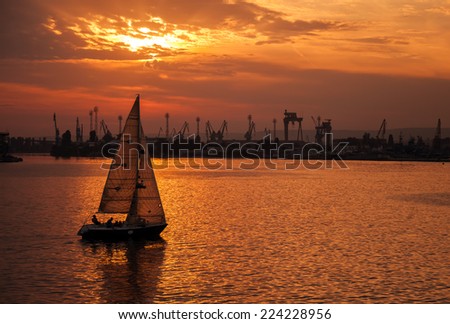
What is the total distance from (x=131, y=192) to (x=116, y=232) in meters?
2.90

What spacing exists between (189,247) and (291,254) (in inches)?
287

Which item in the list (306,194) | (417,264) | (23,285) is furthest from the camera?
(306,194)

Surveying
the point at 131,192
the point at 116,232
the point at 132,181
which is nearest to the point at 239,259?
the point at 116,232

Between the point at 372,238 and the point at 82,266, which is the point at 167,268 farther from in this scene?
the point at 372,238

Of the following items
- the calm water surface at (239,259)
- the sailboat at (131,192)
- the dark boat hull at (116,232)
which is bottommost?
Result: the calm water surface at (239,259)

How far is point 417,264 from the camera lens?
37.9m

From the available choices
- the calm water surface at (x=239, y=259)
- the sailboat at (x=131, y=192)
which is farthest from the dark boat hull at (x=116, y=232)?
the calm water surface at (x=239, y=259)

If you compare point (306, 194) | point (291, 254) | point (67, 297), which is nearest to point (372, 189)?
point (306, 194)

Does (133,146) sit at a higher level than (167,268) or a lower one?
higher

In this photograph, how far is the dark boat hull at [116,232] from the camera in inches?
1623

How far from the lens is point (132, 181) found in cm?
4222

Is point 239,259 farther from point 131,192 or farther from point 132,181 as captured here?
point 132,181

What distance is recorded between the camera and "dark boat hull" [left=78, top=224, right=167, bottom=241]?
41.2 m

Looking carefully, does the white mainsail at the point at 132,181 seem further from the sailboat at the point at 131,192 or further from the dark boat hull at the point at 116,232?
the dark boat hull at the point at 116,232
